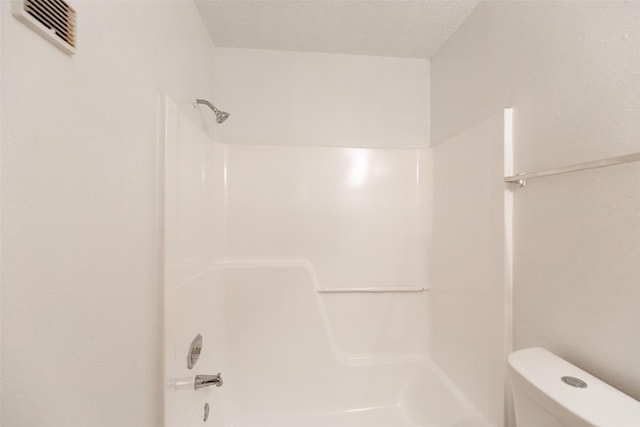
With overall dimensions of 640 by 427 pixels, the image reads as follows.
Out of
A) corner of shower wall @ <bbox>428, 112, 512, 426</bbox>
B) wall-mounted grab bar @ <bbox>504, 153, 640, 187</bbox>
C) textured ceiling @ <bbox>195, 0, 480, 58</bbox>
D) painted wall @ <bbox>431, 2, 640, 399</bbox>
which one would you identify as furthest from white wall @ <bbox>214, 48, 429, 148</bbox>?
wall-mounted grab bar @ <bbox>504, 153, 640, 187</bbox>

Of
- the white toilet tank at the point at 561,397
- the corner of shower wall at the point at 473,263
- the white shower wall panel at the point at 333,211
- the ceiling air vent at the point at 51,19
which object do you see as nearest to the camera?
the ceiling air vent at the point at 51,19

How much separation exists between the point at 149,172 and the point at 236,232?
0.92 metres

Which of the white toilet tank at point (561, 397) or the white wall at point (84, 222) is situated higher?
the white wall at point (84, 222)

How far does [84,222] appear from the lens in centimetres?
65

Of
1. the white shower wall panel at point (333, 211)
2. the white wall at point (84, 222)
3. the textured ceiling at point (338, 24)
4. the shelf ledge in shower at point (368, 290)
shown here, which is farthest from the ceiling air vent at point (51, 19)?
the shelf ledge in shower at point (368, 290)

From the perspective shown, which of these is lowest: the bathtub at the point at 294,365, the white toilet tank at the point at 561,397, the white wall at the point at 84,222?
the bathtub at the point at 294,365

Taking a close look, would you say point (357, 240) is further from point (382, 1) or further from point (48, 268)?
point (48, 268)

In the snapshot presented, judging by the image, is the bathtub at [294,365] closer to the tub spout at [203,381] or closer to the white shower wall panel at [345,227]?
the white shower wall panel at [345,227]

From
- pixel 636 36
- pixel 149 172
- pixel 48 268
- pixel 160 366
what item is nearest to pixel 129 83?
pixel 149 172

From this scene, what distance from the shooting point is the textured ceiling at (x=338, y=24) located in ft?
4.69

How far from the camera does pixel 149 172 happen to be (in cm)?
95

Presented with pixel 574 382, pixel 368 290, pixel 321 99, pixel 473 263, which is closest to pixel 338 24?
pixel 321 99

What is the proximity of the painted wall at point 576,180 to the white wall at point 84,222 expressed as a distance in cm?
133

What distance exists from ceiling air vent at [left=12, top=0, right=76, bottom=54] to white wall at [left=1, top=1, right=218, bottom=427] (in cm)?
2
